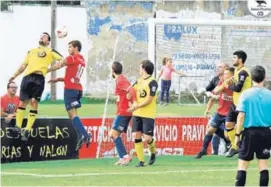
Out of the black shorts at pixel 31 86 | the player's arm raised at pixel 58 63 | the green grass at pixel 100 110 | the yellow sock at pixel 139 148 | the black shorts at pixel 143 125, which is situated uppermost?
the player's arm raised at pixel 58 63

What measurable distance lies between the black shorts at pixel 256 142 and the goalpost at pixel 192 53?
8161 mm

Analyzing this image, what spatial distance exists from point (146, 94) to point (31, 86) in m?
2.91

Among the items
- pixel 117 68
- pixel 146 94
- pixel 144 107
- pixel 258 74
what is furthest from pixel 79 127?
pixel 258 74

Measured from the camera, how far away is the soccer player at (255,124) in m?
13.1

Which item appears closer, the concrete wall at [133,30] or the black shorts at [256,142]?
the black shorts at [256,142]

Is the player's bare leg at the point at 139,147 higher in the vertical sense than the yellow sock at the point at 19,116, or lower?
lower

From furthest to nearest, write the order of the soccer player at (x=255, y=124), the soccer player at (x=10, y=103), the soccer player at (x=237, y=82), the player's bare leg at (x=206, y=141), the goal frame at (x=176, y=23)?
the goal frame at (x=176, y=23) → the soccer player at (x=10, y=103) → the player's bare leg at (x=206, y=141) → the soccer player at (x=237, y=82) → the soccer player at (x=255, y=124)

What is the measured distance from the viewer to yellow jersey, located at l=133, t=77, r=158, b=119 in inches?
688

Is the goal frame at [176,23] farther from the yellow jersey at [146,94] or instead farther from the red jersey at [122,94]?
the yellow jersey at [146,94]

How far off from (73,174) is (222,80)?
4860 millimetres

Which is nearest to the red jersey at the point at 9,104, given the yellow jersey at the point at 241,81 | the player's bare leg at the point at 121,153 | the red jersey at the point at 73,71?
the red jersey at the point at 73,71

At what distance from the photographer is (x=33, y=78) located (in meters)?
19.3

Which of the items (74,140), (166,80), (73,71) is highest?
(73,71)

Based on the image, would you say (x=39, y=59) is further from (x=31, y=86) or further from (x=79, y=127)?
(x=79, y=127)
